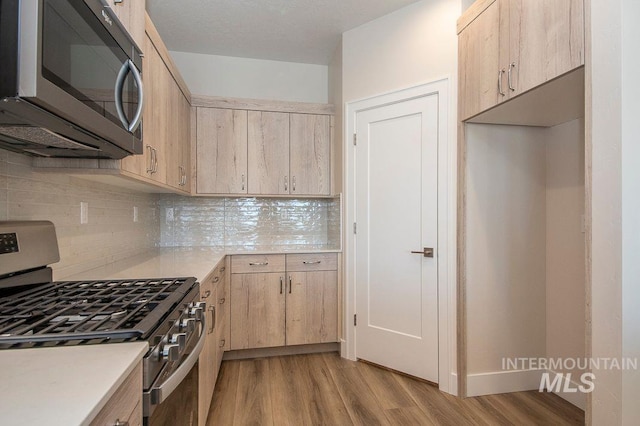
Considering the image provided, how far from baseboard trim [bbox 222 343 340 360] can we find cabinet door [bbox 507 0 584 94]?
2.41m

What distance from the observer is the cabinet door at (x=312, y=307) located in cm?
275

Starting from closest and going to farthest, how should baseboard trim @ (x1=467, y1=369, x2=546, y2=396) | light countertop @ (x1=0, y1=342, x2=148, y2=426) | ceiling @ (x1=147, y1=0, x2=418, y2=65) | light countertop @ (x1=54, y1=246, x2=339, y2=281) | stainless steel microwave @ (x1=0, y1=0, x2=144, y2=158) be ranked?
light countertop @ (x1=0, y1=342, x2=148, y2=426) → stainless steel microwave @ (x1=0, y1=0, x2=144, y2=158) → light countertop @ (x1=54, y1=246, x2=339, y2=281) → baseboard trim @ (x1=467, y1=369, x2=546, y2=396) → ceiling @ (x1=147, y1=0, x2=418, y2=65)

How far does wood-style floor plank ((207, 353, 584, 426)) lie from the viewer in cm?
189

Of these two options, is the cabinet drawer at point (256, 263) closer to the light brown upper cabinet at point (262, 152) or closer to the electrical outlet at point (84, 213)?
the light brown upper cabinet at point (262, 152)

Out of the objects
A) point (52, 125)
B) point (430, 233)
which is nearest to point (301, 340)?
point (430, 233)

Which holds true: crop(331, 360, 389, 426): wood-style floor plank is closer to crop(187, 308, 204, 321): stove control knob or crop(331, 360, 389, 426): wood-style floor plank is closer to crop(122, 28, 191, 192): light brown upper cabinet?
crop(187, 308, 204, 321): stove control knob

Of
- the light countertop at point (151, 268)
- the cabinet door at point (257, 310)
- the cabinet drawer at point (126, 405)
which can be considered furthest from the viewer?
the cabinet door at point (257, 310)

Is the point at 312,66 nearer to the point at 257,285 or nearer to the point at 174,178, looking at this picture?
the point at 174,178

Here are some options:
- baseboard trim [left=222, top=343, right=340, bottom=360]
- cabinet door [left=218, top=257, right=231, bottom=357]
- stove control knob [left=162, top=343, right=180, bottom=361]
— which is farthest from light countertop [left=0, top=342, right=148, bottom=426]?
baseboard trim [left=222, top=343, right=340, bottom=360]

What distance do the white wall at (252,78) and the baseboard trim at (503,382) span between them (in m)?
2.85

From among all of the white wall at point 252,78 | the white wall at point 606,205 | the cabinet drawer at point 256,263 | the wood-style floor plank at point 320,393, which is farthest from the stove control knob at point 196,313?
the white wall at point 252,78

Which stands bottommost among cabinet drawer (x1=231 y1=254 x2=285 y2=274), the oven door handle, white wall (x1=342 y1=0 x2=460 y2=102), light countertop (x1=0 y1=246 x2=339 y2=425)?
the oven door handle

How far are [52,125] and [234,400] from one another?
1.92m

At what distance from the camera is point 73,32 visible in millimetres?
886
